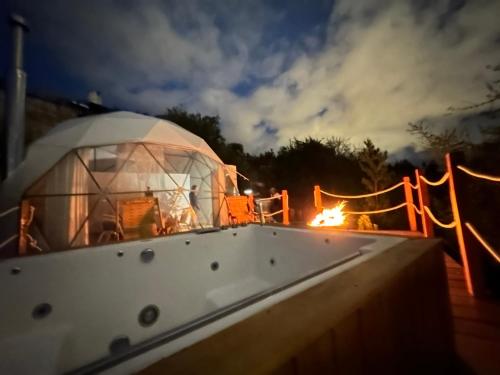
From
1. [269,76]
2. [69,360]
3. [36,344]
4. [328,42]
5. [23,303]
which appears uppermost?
[269,76]

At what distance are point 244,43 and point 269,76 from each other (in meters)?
1.23

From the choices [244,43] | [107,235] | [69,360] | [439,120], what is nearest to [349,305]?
[69,360]

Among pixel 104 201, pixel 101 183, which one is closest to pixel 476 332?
pixel 104 201

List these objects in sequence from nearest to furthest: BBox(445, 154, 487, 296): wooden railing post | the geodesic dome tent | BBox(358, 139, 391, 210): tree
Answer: BBox(445, 154, 487, 296): wooden railing post → the geodesic dome tent → BBox(358, 139, 391, 210): tree

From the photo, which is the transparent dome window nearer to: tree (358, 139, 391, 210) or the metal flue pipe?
the metal flue pipe

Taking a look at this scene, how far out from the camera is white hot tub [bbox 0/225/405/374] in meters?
0.96

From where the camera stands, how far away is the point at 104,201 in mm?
4367

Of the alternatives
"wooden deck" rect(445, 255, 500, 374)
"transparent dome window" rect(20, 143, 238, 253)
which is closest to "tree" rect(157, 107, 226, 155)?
"transparent dome window" rect(20, 143, 238, 253)

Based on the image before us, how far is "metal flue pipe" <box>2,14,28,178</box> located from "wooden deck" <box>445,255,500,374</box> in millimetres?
6203

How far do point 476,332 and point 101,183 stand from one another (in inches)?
215

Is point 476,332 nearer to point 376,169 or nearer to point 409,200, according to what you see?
point 409,200

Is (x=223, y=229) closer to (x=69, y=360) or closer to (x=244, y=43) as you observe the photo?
(x=69, y=360)

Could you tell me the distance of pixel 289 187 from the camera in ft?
31.1

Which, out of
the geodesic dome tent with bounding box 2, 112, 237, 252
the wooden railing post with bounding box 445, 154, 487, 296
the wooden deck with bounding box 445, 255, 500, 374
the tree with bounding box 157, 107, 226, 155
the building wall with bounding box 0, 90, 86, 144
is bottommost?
the wooden deck with bounding box 445, 255, 500, 374
